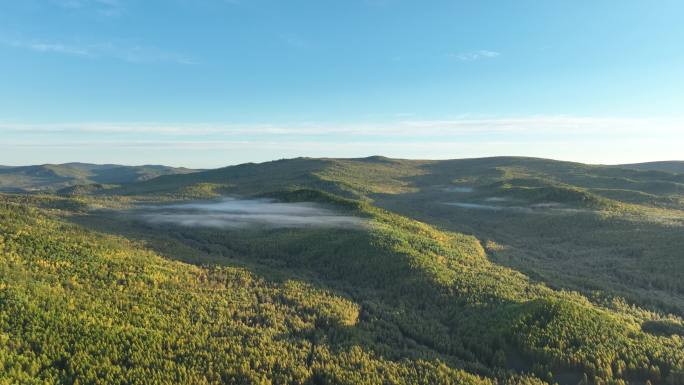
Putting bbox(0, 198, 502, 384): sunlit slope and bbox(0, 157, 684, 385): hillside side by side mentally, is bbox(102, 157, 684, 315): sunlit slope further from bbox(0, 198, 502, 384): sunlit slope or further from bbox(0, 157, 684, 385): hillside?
bbox(0, 198, 502, 384): sunlit slope

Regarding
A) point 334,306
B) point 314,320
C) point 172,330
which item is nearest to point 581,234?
point 334,306

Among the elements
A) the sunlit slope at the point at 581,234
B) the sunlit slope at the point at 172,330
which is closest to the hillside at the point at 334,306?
the sunlit slope at the point at 172,330

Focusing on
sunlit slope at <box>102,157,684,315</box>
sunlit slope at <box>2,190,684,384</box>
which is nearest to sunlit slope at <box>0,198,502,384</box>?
sunlit slope at <box>2,190,684,384</box>

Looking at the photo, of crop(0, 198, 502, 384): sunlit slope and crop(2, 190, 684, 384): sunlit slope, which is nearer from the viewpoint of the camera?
crop(0, 198, 502, 384): sunlit slope

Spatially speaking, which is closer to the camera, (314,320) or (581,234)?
(314,320)

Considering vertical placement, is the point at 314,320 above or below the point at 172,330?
below

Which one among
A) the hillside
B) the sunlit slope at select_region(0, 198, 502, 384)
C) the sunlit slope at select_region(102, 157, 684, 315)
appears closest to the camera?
the sunlit slope at select_region(0, 198, 502, 384)

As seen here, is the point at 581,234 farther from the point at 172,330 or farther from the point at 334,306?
the point at 172,330

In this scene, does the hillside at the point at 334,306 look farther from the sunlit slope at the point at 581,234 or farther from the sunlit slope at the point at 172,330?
the sunlit slope at the point at 581,234

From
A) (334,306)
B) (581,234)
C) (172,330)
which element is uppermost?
(172,330)
